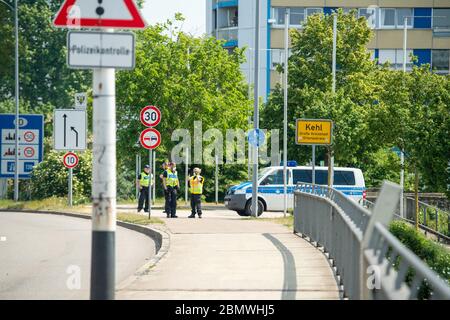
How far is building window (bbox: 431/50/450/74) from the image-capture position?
78438 millimetres

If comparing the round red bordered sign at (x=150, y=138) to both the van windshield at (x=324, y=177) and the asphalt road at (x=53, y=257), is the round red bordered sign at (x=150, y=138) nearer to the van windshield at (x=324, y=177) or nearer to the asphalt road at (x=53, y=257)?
the asphalt road at (x=53, y=257)

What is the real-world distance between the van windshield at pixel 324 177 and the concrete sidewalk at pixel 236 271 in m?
17.3

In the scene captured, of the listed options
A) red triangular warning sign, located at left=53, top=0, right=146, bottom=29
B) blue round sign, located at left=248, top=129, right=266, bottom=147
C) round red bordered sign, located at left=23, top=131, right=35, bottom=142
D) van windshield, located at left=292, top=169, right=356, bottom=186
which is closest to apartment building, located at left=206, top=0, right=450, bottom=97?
van windshield, located at left=292, top=169, right=356, bottom=186

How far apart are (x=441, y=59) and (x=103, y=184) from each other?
71.7 m

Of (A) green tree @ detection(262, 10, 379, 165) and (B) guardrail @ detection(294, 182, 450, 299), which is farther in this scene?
(A) green tree @ detection(262, 10, 379, 165)

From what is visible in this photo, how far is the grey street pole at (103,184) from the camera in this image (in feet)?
29.7

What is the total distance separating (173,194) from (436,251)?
8.70m

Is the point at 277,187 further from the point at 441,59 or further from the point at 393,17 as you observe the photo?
the point at 441,59

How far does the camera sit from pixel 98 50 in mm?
9195

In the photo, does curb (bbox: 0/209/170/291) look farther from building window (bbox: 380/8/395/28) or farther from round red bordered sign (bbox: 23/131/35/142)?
building window (bbox: 380/8/395/28)

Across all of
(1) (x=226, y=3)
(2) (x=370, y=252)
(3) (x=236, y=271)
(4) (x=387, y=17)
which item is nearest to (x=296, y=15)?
(1) (x=226, y=3)

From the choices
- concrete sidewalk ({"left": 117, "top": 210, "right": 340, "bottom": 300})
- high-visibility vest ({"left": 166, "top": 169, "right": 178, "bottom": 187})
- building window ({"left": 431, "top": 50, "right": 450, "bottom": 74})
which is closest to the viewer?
concrete sidewalk ({"left": 117, "top": 210, "right": 340, "bottom": 300})

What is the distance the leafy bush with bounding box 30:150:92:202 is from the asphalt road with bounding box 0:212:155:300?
42.8 ft
